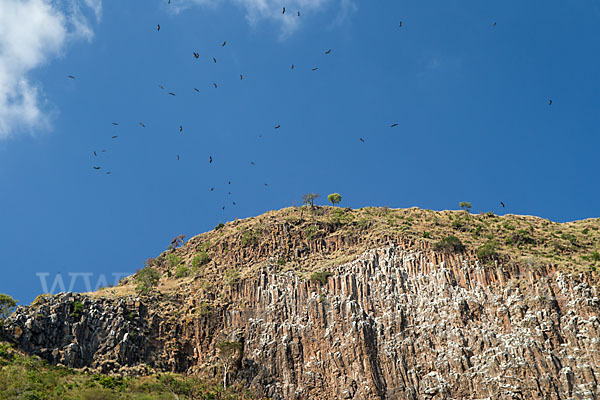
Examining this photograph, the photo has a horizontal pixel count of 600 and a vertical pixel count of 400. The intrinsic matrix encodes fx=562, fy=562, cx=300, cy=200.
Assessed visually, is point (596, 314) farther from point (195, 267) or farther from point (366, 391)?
point (195, 267)

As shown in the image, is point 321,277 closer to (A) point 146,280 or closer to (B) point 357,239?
(B) point 357,239

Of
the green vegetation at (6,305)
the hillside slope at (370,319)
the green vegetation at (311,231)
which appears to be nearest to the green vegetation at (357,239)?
the green vegetation at (311,231)

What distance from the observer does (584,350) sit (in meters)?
47.1

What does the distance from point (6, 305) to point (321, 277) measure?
31.0 m

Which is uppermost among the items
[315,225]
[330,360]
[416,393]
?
[315,225]

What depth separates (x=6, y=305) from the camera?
177 feet

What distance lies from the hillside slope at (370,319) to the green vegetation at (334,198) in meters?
15.5

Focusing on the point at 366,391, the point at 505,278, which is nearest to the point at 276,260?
the point at 366,391

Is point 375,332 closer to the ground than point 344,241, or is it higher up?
closer to the ground

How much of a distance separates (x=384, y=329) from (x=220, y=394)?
16.5 meters

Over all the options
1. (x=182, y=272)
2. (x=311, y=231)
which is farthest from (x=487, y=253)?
(x=182, y=272)

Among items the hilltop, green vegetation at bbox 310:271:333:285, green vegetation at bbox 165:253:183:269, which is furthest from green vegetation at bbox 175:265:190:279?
green vegetation at bbox 310:271:333:285

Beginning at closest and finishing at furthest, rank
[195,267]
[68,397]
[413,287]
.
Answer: [68,397], [413,287], [195,267]

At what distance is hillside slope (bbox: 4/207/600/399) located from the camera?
160 ft
